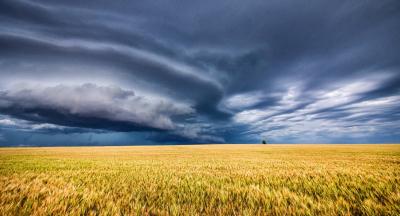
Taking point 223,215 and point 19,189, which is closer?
point 223,215

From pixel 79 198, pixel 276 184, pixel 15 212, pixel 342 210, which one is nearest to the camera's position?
pixel 15 212

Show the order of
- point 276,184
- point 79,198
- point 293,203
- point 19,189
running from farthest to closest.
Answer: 1. point 276,184
2. point 19,189
3. point 79,198
4. point 293,203

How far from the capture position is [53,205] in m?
3.31

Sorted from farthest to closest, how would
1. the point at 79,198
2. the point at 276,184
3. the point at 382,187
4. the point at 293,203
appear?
the point at 276,184
the point at 382,187
the point at 79,198
the point at 293,203

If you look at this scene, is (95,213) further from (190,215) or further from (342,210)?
(342,210)

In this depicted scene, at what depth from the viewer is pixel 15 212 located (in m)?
2.99

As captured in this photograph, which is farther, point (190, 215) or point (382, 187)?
point (382, 187)

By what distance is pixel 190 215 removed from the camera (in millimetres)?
3014

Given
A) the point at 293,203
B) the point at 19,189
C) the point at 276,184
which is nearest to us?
the point at 293,203

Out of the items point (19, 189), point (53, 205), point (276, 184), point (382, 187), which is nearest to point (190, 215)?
point (53, 205)

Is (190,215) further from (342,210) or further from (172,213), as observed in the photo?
(342,210)

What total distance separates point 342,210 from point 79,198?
5.24 m

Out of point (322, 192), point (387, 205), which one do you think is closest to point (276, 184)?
point (322, 192)

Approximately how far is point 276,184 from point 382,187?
2.65m
